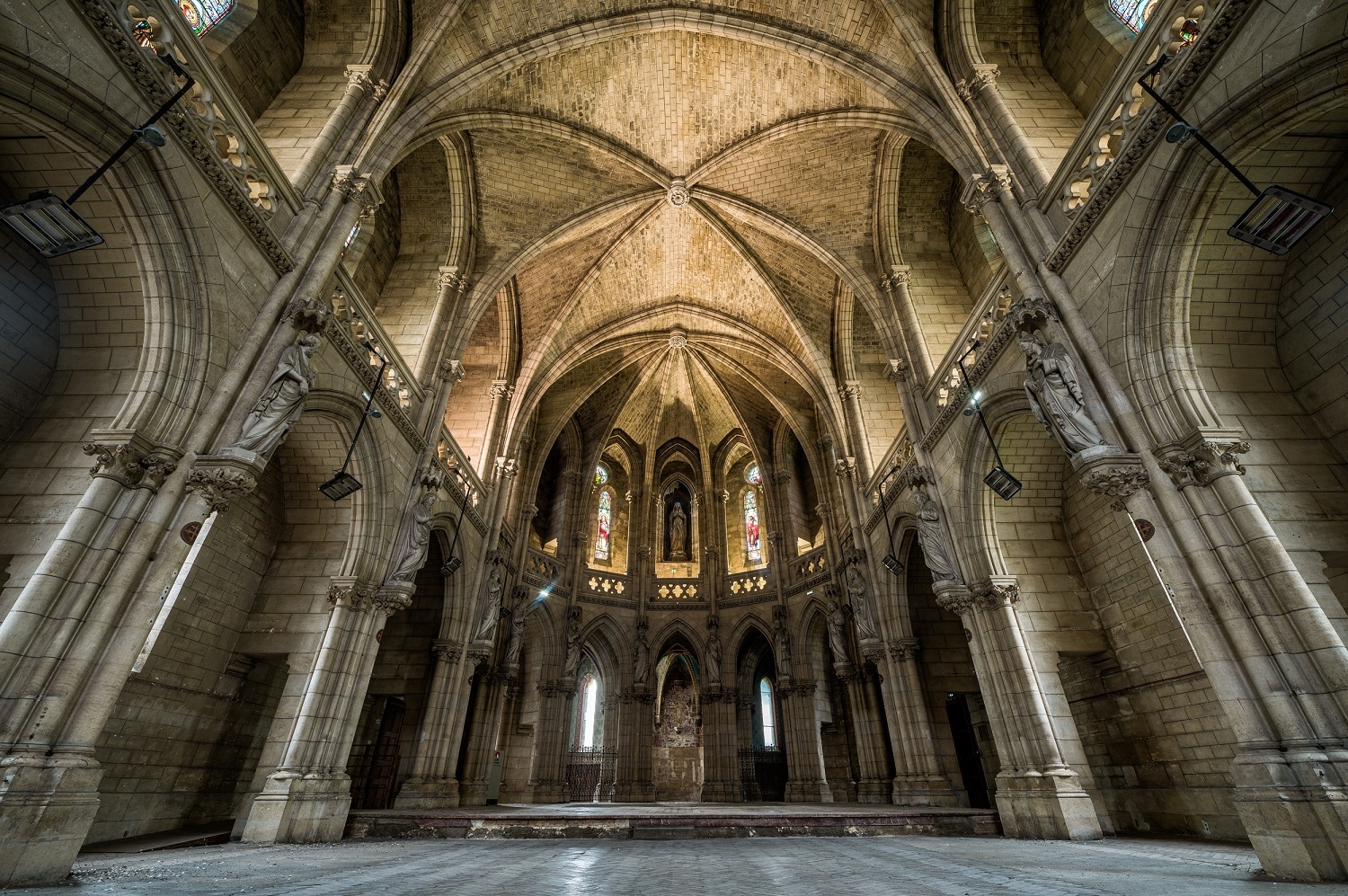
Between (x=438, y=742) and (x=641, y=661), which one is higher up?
(x=641, y=661)

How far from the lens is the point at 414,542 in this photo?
1058 cm

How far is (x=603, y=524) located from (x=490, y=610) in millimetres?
10057

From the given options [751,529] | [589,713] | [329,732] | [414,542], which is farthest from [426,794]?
[751,529]

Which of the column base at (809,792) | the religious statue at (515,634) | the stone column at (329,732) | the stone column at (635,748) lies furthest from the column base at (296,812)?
the column base at (809,792)

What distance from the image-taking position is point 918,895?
153 inches

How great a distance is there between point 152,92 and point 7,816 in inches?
251

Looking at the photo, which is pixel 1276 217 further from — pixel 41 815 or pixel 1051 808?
pixel 41 815

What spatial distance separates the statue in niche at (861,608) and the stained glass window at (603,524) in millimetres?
10894

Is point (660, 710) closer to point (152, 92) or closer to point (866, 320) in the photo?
point (866, 320)

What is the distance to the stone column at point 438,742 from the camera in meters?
12.6

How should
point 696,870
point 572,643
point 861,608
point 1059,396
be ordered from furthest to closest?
point 572,643 → point 861,608 → point 1059,396 → point 696,870

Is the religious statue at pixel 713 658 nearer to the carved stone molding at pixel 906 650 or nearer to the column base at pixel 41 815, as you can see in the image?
the carved stone molding at pixel 906 650

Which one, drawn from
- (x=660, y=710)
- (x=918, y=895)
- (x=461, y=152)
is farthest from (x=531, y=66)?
(x=660, y=710)

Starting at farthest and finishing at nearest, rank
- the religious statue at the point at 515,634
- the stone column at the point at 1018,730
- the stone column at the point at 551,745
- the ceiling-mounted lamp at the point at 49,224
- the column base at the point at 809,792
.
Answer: the stone column at the point at 551,745 → the column base at the point at 809,792 → the religious statue at the point at 515,634 → the stone column at the point at 1018,730 → the ceiling-mounted lamp at the point at 49,224
